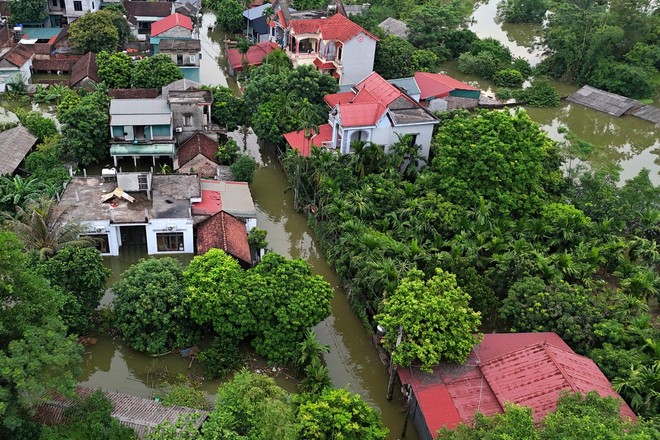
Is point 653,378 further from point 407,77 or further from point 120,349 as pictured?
point 407,77

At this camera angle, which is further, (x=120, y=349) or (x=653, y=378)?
(x=120, y=349)

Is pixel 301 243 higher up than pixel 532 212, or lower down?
lower down

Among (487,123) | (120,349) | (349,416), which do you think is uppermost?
(487,123)

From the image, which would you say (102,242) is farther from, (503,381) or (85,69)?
(85,69)

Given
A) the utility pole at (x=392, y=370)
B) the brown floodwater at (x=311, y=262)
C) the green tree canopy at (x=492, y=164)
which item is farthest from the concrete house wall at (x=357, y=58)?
the utility pole at (x=392, y=370)

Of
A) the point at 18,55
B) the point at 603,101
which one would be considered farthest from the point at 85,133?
the point at 603,101

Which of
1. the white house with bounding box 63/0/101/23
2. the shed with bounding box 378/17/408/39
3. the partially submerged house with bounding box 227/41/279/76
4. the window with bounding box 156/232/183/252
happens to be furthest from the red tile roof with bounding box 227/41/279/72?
the window with bounding box 156/232/183/252

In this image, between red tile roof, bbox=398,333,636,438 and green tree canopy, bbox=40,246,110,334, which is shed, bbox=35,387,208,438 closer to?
green tree canopy, bbox=40,246,110,334

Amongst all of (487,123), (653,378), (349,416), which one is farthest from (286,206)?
(653,378)
